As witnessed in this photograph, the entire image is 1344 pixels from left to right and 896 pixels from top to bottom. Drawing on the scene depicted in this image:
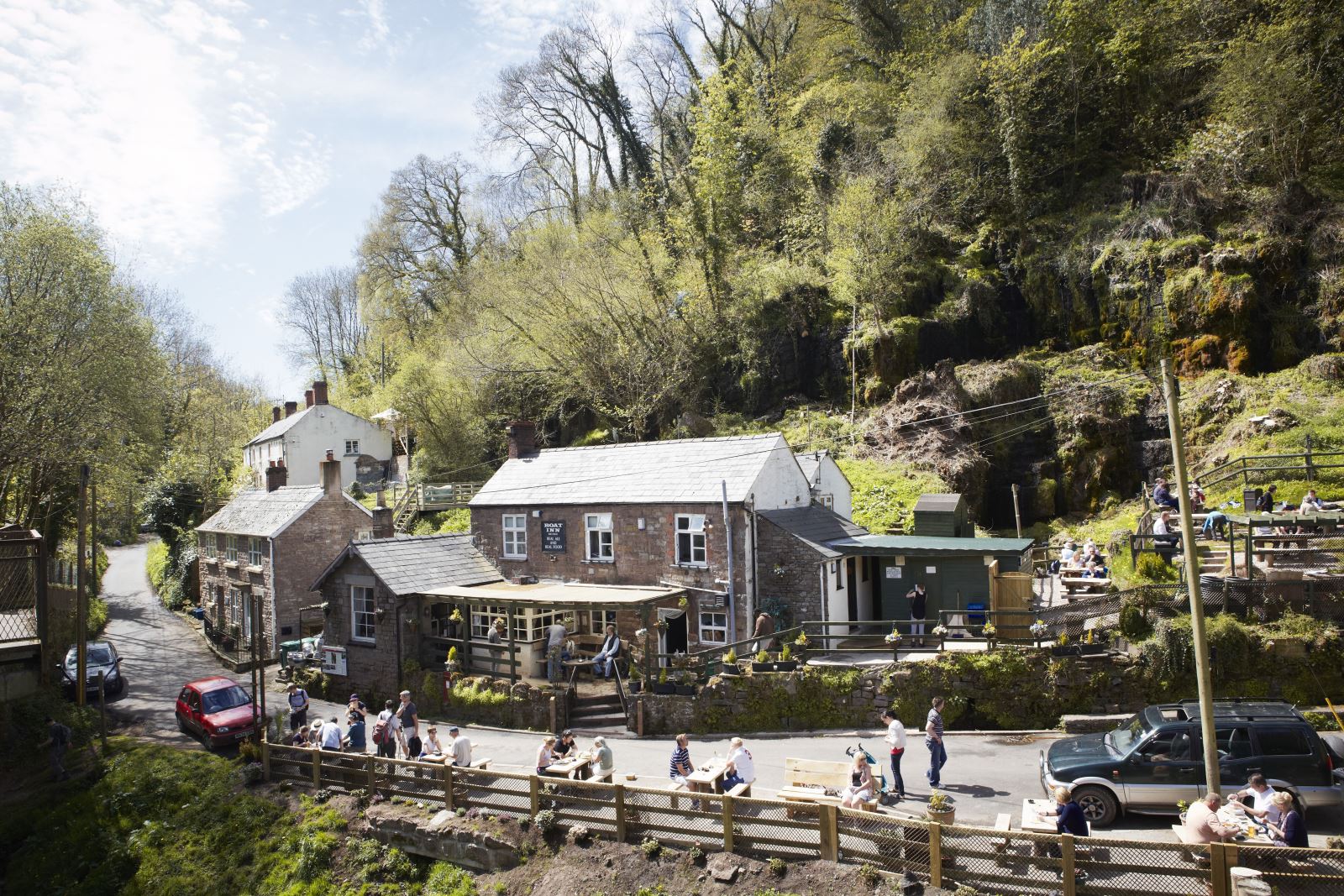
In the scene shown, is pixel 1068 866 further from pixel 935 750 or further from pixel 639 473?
pixel 639 473

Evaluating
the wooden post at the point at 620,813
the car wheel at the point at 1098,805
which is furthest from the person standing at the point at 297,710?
the car wheel at the point at 1098,805

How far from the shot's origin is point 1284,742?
37.4ft

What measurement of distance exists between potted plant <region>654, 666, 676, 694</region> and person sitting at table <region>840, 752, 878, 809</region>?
20.3ft

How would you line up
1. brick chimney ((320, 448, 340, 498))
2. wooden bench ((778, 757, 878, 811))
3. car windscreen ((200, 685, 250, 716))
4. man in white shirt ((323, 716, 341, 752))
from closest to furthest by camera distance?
1. wooden bench ((778, 757, 878, 811))
2. man in white shirt ((323, 716, 341, 752))
3. car windscreen ((200, 685, 250, 716))
4. brick chimney ((320, 448, 340, 498))

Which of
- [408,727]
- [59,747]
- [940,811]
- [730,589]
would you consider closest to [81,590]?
[59,747]

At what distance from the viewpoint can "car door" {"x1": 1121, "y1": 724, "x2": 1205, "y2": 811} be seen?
460 inches

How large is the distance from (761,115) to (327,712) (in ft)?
118

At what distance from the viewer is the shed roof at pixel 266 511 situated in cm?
A: 3059

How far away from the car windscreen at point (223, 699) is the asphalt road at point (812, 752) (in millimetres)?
1020

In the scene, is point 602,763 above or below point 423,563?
below

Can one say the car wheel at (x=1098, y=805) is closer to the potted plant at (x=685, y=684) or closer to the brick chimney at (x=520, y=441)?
the potted plant at (x=685, y=684)

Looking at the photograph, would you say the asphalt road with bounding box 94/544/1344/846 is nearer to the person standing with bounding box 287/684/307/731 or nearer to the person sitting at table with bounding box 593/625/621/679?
the person standing with bounding box 287/684/307/731

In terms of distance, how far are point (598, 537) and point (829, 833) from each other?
45.1 feet

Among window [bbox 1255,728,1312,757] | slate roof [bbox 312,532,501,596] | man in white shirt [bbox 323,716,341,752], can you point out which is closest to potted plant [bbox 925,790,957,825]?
window [bbox 1255,728,1312,757]
